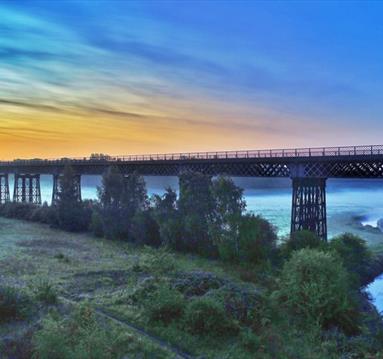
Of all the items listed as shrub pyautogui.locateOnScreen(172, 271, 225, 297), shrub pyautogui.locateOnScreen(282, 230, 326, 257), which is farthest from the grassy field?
shrub pyautogui.locateOnScreen(282, 230, 326, 257)

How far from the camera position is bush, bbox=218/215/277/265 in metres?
37.8

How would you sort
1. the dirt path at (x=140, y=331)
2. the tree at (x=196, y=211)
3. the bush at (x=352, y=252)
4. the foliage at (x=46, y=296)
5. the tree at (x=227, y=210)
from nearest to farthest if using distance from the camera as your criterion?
the dirt path at (x=140, y=331) → the foliage at (x=46, y=296) → the bush at (x=352, y=252) → the tree at (x=227, y=210) → the tree at (x=196, y=211)

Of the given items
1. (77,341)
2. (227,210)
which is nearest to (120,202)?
(227,210)

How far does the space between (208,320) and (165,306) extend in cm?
288

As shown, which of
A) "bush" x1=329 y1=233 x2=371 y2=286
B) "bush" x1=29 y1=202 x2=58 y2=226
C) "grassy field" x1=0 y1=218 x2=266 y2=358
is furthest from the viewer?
"bush" x1=29 y1=202 x2=58 y2=226

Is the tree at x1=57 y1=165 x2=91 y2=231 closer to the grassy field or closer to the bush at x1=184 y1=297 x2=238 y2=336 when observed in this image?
the grassy field

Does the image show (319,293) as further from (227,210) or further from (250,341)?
(227,210)

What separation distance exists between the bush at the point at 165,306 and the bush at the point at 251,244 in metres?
15.7

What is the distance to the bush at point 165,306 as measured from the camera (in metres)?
22.2

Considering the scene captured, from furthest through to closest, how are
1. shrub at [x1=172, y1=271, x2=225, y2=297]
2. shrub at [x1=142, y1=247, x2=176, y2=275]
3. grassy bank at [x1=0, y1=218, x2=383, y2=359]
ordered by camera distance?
shrub at [x1=142, y1=247, x2=176, y2=275] < shrub at [x1=172, y1=271, x2=225, y2=297] < grassy bank at [x1=0, y1=218, x2=383, y2=359]

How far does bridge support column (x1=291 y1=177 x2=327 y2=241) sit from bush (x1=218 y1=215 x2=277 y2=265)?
409 cm

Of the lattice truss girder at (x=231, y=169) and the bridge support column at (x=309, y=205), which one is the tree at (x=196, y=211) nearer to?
the lattice truss girder at (x=231, y=169)

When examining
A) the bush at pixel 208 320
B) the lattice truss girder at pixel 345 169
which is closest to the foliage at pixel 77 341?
the bush at pixel 208 320

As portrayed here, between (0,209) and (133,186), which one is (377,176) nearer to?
(133,186)
